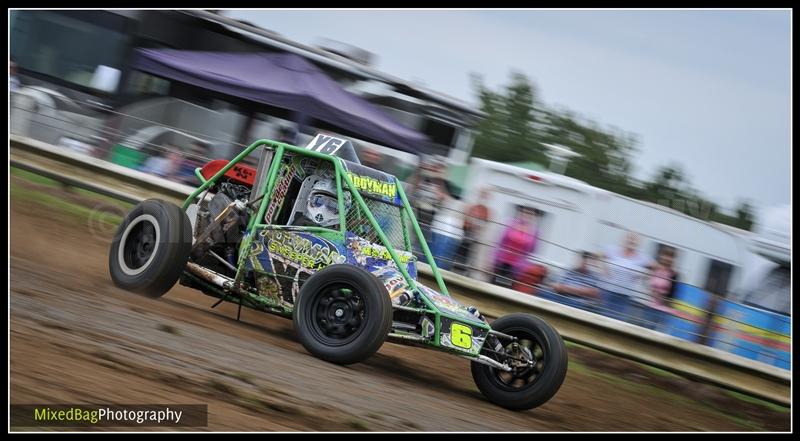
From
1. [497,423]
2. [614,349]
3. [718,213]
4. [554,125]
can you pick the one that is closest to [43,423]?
[497,423]

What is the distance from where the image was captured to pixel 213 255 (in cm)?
819

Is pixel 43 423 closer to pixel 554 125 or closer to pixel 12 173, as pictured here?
pixel 12 173

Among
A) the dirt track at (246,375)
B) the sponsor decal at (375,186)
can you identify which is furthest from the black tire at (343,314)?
the sponsor decal at (375,186)

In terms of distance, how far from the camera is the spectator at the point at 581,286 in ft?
35.7

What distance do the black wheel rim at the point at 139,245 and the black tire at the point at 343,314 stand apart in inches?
67.7

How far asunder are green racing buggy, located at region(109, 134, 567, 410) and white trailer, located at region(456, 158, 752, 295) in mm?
4704

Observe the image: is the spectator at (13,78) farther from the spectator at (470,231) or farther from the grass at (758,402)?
the grass at (758,402)

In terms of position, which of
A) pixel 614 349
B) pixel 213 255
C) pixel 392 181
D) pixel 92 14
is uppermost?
pixel 92 14

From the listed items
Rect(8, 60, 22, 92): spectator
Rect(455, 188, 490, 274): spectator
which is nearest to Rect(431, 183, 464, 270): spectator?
Rect(455, 188, 490, 274): spectator

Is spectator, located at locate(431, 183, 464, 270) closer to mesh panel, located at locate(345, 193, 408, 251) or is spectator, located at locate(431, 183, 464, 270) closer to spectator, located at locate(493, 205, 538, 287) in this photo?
spectator, located at locate(493, 205, 538, 287)

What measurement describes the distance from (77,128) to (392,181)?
21.8ft

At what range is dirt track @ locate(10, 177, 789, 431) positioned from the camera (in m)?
5.15

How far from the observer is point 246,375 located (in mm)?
5957

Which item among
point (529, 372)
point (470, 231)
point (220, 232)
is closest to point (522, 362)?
point (529, 372)
